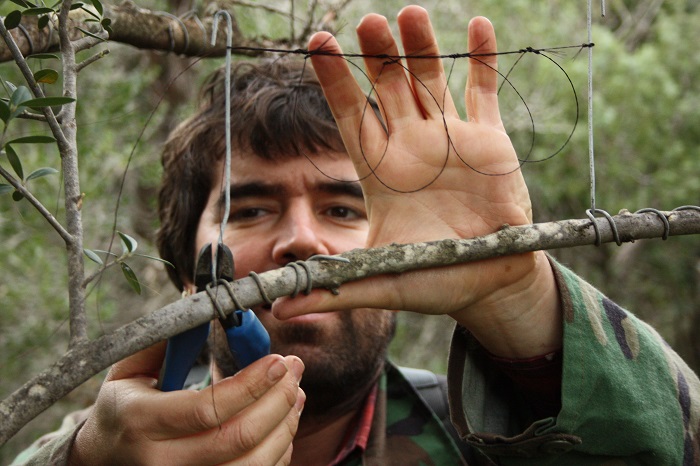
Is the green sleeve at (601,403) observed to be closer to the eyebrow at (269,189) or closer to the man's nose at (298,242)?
the man's nose at (298,242)

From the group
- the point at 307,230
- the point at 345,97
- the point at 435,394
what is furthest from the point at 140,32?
the point at 435,394

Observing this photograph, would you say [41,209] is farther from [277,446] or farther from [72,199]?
Answer: [277,446]

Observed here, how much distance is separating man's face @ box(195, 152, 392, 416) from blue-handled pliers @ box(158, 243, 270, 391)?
0.76 metres

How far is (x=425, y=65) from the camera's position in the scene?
1.60m

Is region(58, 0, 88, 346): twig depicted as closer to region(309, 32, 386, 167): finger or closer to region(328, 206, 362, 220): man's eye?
region(309, 32, 386, 167): finger

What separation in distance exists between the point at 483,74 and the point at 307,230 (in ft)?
2.75

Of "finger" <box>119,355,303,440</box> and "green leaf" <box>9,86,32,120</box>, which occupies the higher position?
"green leaf" <box>9,86,32,120</box>

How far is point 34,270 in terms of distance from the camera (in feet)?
13.3

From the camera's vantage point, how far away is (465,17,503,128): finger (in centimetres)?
163

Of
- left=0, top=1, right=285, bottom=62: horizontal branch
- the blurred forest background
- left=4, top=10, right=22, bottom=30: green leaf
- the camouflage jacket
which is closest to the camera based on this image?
left=4, top=10, right=22, bottom=30: green leaf

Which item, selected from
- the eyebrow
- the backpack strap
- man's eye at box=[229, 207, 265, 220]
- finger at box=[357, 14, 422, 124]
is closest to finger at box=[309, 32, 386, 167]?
finger at box=[357, 14, 422, 124]

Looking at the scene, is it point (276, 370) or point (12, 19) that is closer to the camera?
point (12, 19)

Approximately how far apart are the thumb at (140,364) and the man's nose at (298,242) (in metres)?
0.69

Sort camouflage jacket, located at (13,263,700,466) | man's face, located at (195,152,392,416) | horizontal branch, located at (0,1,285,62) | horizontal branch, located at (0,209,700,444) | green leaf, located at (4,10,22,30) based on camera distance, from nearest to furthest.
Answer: horizontal branch, located at (0,209,700,444), green leaf, located at (4,10,22,30), camouflage jacket, located at (13,263,700,466), horizontal branch, located at (0,1,285,62), man's face, located at (195,152,392,416)
